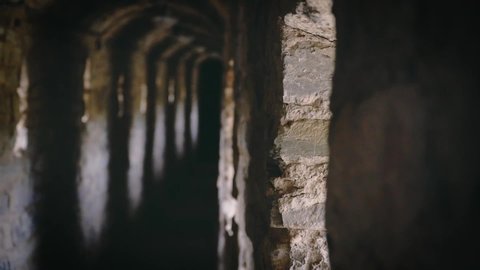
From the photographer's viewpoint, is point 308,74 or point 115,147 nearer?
point 308,74

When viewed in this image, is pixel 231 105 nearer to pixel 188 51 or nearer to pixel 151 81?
pixel 151 81

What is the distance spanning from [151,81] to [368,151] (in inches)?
197

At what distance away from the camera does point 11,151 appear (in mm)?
2389

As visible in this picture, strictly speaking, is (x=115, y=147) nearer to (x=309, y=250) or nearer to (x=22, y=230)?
(x=22, y=230)

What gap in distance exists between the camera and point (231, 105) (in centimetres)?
281

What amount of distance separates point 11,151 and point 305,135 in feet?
6.61

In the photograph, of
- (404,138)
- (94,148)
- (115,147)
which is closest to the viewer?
(404,138)

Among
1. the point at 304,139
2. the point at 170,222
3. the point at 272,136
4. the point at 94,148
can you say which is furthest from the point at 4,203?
the point at 170,222

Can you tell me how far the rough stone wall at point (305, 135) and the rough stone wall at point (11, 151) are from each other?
187 centimetres

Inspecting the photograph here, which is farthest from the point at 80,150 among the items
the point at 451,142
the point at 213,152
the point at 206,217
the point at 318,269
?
the point at 213,152

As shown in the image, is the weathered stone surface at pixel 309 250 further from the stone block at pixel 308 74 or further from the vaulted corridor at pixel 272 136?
the stone block at pixel 308 74

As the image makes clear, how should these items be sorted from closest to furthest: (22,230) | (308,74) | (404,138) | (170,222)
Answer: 1. (404,138)
2. (308,74)
3. (22,230)
4. (170,222)

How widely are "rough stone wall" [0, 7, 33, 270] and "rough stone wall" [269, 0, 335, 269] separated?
1.87m

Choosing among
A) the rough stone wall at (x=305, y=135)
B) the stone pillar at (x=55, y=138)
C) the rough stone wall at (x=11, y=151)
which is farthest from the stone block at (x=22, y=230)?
the rough stone wall at (x=305, y=135)
